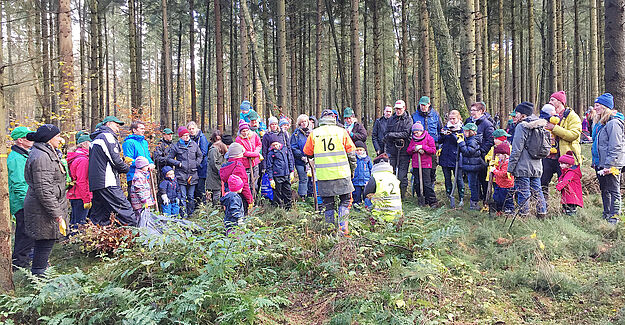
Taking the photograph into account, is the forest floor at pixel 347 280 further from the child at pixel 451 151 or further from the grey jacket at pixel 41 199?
the child at pixel 451 151

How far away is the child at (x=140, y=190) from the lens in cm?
738

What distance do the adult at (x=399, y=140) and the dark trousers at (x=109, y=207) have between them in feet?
18.1

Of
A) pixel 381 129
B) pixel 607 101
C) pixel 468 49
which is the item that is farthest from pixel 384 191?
pixel 468 49

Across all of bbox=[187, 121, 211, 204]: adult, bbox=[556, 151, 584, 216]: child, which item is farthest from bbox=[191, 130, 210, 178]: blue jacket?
bbox=[556, 151, 584, 216]: child

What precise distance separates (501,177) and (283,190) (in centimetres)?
441

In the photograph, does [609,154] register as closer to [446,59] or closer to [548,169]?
[548,169]

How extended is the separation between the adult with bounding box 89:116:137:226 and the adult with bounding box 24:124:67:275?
1.06m

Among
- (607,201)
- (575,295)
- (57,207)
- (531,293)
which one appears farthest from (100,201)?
(607,201)

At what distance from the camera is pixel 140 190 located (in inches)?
291

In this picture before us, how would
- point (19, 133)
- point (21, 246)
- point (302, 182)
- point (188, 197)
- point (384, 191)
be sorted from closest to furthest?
point (21, 246), point (19, 133), point (384, 191), point (188, 197), point (302, 182)

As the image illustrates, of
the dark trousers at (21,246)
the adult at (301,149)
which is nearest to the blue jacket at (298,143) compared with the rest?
the adult at (301,149)

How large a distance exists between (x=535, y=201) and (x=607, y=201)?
1217 mm

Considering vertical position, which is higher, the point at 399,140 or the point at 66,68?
the point at 66,68

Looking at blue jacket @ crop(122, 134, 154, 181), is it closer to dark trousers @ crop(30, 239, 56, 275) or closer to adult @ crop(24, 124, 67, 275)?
adult @ crop(24, 124, 67, 275)
